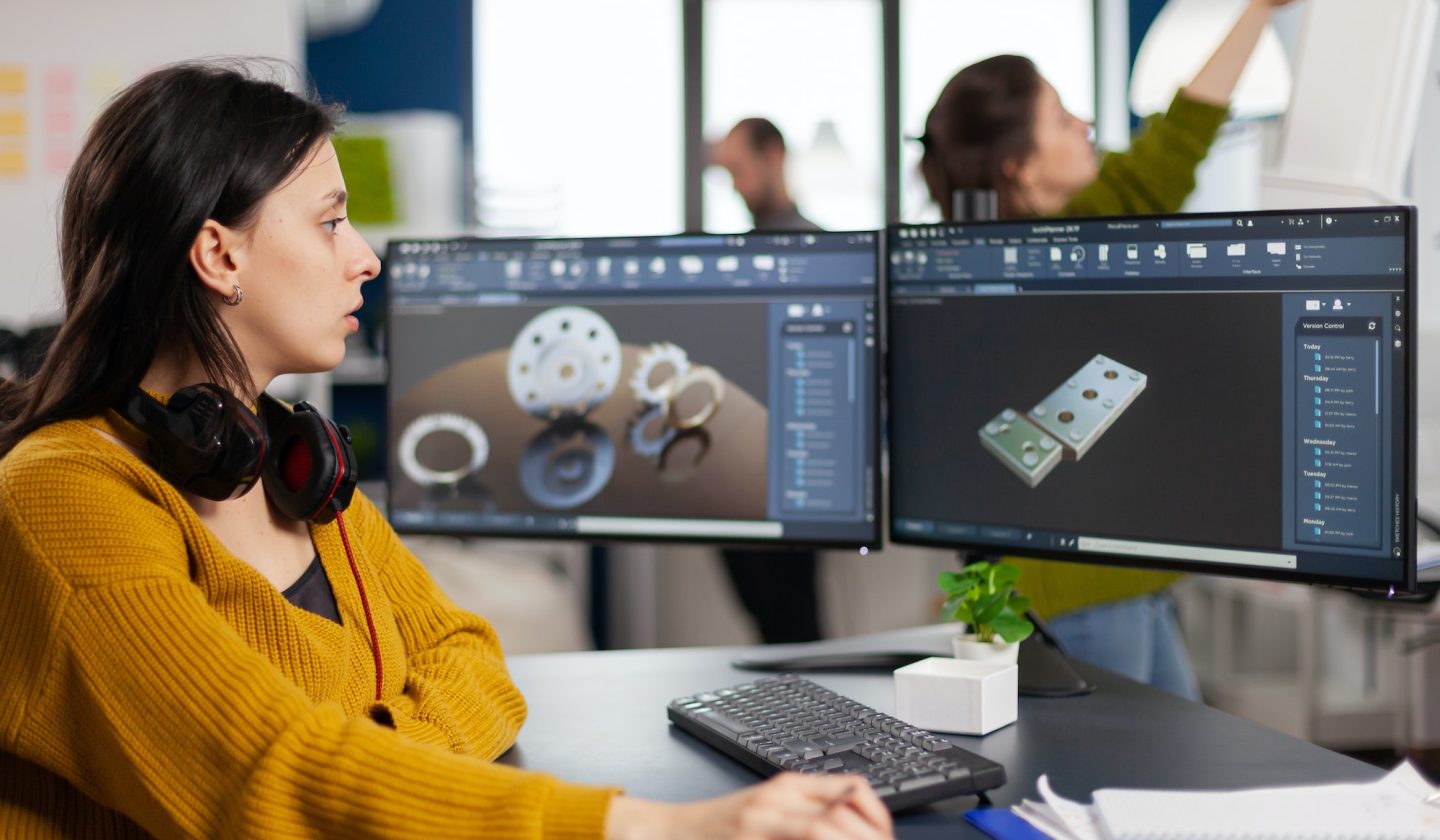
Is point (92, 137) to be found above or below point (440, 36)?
below

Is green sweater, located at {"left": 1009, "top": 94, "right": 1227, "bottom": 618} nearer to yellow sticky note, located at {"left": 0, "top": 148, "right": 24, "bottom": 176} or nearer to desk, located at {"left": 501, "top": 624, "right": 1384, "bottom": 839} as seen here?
desk, located at {"left": 501, "top": 624, "right": 1384, "bottom": 839}

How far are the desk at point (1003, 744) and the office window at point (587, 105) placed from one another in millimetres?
3850

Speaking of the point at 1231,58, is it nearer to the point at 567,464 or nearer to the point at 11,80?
the point at 567,464

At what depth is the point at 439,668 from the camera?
1.26m

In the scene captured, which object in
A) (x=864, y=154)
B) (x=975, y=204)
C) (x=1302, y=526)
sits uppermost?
(x=864, y=154)

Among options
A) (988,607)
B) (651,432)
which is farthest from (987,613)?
(651,432)

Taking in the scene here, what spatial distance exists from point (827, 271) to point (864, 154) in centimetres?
400

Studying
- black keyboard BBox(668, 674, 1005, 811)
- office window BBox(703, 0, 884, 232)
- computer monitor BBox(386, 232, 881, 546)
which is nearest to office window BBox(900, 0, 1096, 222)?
office window BBox(703, 0, 884, 232)

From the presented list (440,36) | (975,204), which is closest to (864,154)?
(440,36)

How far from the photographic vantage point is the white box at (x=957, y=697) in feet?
4.07

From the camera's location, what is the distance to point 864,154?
17.7 feet

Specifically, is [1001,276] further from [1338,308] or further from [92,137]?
[92,137]

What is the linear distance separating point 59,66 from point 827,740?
3646mm

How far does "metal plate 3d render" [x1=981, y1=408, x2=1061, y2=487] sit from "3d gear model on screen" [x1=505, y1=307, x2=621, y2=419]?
44cm
